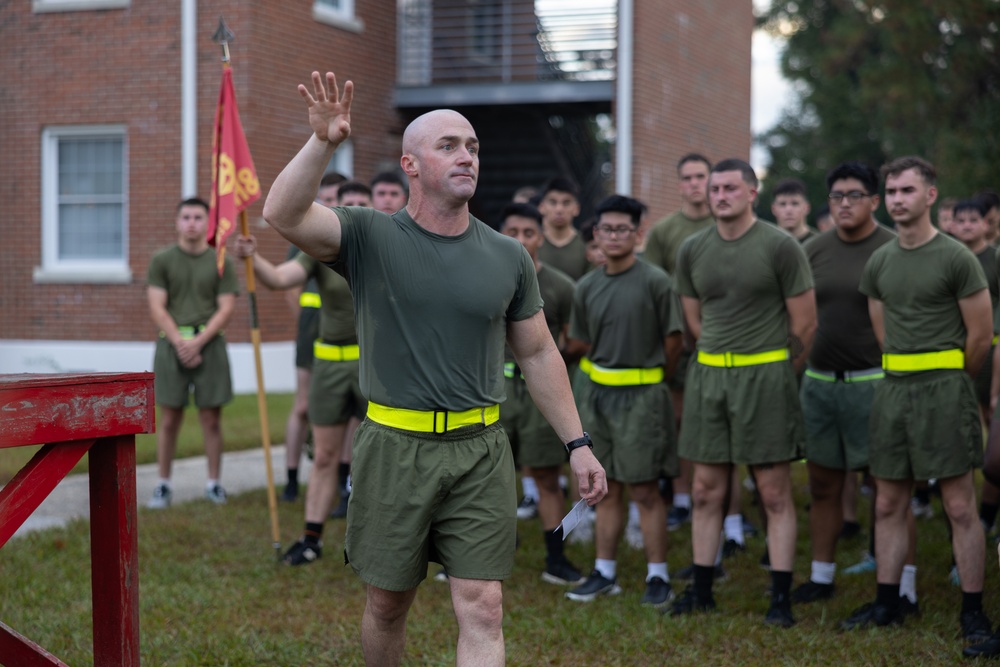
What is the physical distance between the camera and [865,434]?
649 cm

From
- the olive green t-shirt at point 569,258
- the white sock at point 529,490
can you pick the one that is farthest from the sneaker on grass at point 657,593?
the olive green t-shirt at point 569,258

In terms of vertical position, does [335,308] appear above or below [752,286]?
below

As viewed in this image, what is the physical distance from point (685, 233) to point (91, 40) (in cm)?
1066

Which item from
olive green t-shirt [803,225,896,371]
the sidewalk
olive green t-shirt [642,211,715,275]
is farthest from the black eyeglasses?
the sidewalk

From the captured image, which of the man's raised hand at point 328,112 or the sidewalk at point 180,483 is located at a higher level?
the man's raised hand at point 328,112

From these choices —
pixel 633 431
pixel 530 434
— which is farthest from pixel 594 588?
pixel 530 434

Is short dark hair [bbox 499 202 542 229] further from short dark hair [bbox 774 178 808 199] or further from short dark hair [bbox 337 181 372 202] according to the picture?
short dark hair [bbox 774 178 808 199]

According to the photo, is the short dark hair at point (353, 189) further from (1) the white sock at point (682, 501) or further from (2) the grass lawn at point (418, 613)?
(1) the white sock at point (682, 501)

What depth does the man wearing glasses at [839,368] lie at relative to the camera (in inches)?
257

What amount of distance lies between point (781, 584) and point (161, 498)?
16.1 ft

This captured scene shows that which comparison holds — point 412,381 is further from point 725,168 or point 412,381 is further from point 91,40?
point 91,40

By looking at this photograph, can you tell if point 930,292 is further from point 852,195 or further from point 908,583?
point 908,583

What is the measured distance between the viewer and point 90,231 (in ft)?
54.1

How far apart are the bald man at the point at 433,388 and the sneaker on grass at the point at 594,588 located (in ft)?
8.33
